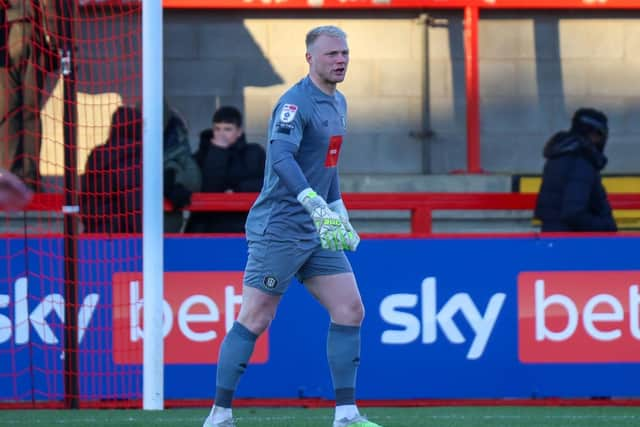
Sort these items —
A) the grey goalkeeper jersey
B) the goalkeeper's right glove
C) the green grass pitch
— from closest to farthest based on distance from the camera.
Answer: the goalkeeper's right glove, the grey goalkeeper jersey, the green grass pitch

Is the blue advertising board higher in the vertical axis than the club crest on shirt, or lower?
lower

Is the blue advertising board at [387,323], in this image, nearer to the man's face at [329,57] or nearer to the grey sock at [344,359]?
the grey sock at [344,359]

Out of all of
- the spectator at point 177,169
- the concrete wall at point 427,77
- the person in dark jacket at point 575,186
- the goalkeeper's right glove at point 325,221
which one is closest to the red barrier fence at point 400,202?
the spectator at point 177,169

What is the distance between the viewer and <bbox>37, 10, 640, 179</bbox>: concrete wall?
50.3ft

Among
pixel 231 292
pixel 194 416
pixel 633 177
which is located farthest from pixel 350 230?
pixel 633 177

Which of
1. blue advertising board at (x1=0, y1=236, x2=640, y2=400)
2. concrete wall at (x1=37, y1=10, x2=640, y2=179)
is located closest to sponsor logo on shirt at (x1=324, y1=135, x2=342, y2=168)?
blue advertising board at (x1=0, y1=236, x2=640, y2=400)

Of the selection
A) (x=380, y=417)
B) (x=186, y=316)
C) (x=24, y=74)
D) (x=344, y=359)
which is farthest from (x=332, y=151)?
(x=24, y=74)

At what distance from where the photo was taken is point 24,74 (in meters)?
10.1

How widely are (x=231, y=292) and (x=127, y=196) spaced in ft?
3.09

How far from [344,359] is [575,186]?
11.5 feet

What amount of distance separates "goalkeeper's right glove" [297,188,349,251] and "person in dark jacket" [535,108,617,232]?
3.68 metres

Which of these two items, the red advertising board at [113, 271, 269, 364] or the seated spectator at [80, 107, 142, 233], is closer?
the red advertising board at [113, 271, 269, 364]

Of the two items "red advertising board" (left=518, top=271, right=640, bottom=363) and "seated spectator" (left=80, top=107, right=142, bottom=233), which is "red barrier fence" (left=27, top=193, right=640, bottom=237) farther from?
"red advertising board" (left=518, top=271, right=640, bottom=363)

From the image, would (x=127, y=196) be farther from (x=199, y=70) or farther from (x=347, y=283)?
(x=199, y=70)
